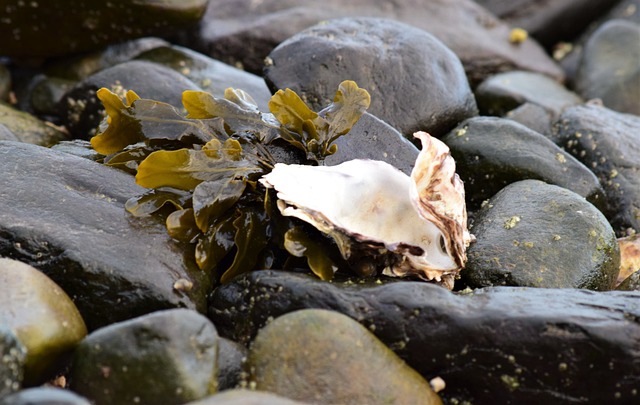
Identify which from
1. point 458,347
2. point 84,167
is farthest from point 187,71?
point 458,347

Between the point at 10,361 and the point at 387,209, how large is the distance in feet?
5.26

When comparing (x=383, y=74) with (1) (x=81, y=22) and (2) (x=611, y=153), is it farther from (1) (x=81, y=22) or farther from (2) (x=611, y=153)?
(1) (x=81, y=22)

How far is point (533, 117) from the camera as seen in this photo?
6.00 m

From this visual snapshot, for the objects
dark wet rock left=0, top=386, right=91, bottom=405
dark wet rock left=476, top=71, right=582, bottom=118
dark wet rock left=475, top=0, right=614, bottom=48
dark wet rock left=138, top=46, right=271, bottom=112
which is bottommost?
dark wet rock left=475, top=0, right=614, bottom=48

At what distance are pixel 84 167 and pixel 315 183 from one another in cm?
106

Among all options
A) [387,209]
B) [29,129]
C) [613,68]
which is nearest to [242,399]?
[387,209]

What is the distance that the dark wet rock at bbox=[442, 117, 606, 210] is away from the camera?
15.0 ft

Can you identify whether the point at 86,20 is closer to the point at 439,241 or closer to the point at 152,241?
the point at 152,241

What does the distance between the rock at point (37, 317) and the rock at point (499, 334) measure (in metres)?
0.69

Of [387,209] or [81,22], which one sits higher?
[387,209]

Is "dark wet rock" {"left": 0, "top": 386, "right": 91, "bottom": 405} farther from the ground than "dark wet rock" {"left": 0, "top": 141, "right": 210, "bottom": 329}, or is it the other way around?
"dark wet rock" {"left": 0, "top": 386, "right": 91, "bottom": 405}

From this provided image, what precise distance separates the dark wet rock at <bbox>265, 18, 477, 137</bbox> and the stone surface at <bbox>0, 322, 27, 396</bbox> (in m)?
2.35

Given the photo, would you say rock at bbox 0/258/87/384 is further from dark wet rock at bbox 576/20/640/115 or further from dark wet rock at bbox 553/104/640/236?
dark wet rock at bbox 576/20/640/115

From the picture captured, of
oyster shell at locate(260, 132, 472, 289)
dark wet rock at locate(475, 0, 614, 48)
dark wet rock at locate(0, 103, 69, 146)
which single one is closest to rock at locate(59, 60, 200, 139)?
dark wet rock at locate(0, 103, 69, 146)
